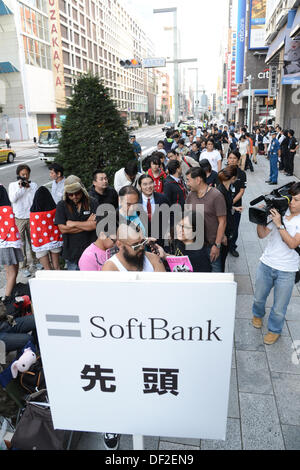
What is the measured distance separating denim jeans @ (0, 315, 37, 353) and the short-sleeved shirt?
2.31m

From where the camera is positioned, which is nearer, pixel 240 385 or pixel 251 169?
pixel 240 385

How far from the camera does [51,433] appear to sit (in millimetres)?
2510

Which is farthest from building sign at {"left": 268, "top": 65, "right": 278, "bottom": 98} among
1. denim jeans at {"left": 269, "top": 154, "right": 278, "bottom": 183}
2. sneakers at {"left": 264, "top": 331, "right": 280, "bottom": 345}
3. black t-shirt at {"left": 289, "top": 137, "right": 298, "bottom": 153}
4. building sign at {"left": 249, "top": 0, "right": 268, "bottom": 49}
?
sneakers at {"left": 264, "top": 331, "right": 280, "bottom": 345}

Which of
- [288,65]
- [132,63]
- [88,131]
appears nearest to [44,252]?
[88,131]

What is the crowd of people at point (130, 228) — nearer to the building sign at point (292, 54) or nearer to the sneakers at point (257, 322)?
the sneakers at point (257, 322)

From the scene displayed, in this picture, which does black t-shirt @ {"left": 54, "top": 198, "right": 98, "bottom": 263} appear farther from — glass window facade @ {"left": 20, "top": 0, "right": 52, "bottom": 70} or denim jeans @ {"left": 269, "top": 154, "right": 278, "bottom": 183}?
glass window facade @ {"left": 20, "top": 0, "right": 52, "bottom": 70}

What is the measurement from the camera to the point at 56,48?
48719 mm

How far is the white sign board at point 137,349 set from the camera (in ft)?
5.23

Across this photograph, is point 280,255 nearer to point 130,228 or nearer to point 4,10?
point 130,228

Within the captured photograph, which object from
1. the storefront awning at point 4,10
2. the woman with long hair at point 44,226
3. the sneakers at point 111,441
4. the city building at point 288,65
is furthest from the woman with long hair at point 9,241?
the storefront awning at point 4,10
